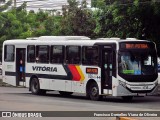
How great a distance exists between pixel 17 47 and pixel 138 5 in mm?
6997

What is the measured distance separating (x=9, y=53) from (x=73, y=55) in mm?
5247

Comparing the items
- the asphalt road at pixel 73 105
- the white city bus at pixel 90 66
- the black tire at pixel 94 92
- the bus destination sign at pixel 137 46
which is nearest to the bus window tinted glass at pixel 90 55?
the white city bus at pixel 90 66

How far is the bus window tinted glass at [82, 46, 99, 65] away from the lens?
79.9 ft

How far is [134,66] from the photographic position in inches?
934

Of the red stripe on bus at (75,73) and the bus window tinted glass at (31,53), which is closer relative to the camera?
the red stripe on bus at (75,73)

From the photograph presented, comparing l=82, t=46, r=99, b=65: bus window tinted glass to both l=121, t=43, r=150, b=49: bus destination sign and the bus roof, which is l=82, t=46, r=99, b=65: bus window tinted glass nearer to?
the bus roof

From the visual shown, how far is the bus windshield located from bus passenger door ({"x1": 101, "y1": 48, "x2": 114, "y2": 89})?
1.69 ft

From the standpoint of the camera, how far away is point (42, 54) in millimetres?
27469

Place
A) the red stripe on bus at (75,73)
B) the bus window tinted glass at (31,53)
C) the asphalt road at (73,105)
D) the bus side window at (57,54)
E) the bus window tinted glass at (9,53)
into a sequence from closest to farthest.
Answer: the asphalt road at (73,105) → the red stripe on bus at (75,73) → the bus side window at (57,54) → the bus window tinted glass at (31,53) → the bus window tinted glass at (9,53)

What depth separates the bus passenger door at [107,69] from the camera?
23.8m

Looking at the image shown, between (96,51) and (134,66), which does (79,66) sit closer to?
(96,51)

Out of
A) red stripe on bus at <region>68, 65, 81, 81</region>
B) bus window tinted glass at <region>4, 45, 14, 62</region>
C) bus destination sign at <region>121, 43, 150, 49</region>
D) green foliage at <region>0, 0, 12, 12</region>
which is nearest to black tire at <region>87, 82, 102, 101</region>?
red stripe on bus at <region>68, 65, 81, 81</region>

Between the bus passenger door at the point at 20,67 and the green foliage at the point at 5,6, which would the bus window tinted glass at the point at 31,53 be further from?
the green foliage at the point at 5,6

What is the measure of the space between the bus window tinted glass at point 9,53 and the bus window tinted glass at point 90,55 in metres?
5.75
